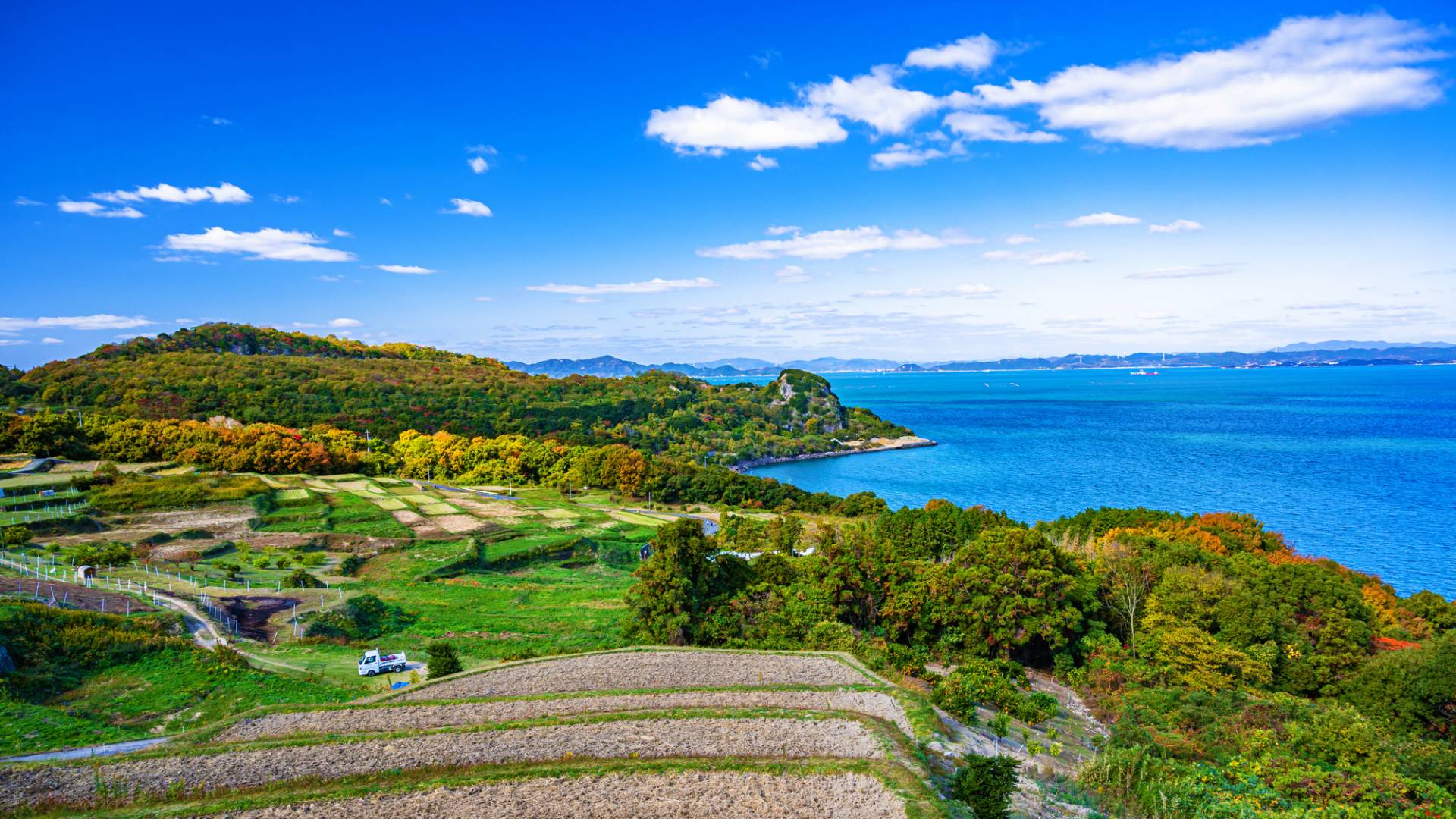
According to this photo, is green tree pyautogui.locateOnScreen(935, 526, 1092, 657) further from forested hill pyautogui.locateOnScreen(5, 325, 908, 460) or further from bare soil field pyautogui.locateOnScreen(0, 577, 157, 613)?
forested hill pyautogui.locateOnScreen(5, 325, 908, 460)

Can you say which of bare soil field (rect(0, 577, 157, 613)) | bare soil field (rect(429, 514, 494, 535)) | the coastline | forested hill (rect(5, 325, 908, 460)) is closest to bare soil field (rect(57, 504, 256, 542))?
bare soil field (rect(429, 514, 494, 535))

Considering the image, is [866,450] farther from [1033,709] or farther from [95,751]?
[95,751]

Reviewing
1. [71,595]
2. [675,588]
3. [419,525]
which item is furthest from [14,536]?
[675,588]

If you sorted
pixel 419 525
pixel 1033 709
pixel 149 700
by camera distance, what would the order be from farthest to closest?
1. pixel 419 525
2. pixel 1033 709
3. pixel 149 700

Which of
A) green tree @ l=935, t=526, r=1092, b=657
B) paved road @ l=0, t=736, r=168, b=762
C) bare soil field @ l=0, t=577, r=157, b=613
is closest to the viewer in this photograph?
paved road @ l=0, t=736, r=168, b=762

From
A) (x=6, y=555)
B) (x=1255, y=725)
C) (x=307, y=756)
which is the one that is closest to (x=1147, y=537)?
(x=1255, y=725)

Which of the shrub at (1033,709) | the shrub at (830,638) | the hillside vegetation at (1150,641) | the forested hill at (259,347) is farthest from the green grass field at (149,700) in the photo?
the forested hill at (259,347)

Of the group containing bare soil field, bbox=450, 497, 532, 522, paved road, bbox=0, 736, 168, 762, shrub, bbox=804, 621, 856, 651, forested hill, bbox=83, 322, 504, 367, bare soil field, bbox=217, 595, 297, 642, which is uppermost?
forested hill, bbox=83, 322, 504, 367

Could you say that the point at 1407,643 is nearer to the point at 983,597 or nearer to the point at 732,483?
the point at 983,597
